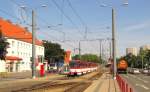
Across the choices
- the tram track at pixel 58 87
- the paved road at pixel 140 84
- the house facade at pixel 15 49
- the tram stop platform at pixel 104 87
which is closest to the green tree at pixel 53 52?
the house facade at pixel 15 49

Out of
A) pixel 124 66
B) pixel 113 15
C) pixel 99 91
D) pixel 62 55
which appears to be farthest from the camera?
pixel 62 55

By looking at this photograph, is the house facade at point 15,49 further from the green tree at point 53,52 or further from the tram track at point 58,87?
the tram track at point 58,87

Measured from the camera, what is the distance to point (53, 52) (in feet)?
431

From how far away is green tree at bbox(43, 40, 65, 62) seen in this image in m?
130

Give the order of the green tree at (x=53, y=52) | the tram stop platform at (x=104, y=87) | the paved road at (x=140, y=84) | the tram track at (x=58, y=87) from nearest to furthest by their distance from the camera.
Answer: the tram stop platform at (x=104, y=87) → the tram track at (x=58, y=87) → the paved road at (x=140, y=84) → the green tree at (x=53, y=52)

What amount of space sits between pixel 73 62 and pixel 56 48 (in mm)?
66025

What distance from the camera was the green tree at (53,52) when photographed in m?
130

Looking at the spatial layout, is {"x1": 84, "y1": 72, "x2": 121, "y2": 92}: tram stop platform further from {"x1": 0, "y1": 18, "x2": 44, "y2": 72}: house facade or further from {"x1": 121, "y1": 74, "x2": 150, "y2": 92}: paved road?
{"x1": 0, "y1": 18, "x2": 44, "y2": 72}: house facade

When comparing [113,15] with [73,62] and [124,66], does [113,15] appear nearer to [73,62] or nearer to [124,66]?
[73,62]

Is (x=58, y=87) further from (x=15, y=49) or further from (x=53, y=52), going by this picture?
(x=53, y=52)

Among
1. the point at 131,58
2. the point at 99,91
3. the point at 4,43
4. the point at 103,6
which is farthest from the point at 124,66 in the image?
the point at 131,58

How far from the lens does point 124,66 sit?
9506 centimetres

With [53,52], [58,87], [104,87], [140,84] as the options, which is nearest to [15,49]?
[53,52]

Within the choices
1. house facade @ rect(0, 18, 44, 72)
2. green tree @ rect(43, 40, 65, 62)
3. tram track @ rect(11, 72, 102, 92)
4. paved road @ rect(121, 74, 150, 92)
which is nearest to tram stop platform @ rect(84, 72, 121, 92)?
tram track @ rect(11, 72, 102, 92)
